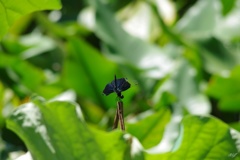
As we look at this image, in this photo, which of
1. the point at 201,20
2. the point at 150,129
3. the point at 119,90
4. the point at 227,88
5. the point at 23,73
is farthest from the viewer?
the point at 201,20

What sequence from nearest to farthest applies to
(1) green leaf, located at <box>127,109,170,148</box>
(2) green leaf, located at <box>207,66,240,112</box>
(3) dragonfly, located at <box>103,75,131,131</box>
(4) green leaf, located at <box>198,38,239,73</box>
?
1. (3) dragonfly, located at <box>103,75,131,131</box>
2. (1) green leaf, located at <box>127,109,170,148</box>
3. (2) green leaf, located at <box>207,66,240,112</box>
4. (4) green leaf, located at <box>198,38,239,73</box>

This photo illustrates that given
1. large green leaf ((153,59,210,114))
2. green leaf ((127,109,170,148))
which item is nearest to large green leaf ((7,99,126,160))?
green leaf ((127,109,170,148))

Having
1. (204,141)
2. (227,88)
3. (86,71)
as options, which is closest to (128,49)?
(86,71)

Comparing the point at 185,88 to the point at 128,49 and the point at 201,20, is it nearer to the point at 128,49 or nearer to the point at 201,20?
the point at 128,49

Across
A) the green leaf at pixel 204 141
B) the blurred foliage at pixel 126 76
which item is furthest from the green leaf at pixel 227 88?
the green leaf at pixel 204 141

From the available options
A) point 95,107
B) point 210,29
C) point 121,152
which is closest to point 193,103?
point 95,107

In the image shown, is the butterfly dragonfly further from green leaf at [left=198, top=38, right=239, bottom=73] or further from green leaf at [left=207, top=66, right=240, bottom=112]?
green leaf at [left=198, top=38, right=239, bottom=73]

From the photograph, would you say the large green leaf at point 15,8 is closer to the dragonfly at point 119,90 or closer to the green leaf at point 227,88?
the dragonfly at point 119,90
